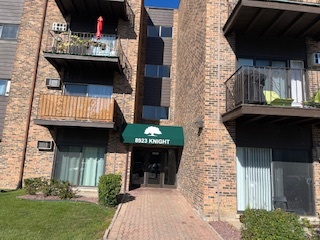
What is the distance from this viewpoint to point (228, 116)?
26.3 feet

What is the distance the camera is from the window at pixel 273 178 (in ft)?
27.4

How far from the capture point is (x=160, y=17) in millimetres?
17250

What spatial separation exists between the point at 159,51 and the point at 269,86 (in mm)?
9835

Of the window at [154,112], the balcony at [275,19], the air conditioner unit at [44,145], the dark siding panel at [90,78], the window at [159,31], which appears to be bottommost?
the air conditioner unit at [44,145]

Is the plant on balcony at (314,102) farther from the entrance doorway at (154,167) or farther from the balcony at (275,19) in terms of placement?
the entrance doorway at (154,167)

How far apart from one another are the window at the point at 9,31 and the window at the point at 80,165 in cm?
728

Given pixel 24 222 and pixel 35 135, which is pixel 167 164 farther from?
pixel 24 222

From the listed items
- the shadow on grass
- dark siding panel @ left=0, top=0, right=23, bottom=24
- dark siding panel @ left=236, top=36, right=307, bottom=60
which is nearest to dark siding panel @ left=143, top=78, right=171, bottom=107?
the shadow on grass

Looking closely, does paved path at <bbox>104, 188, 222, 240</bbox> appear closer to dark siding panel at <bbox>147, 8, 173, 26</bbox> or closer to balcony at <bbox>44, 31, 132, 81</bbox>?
balcony at <bbox>44, 31, 132, 81</bbox>

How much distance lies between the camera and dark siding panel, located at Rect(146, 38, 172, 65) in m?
16.4

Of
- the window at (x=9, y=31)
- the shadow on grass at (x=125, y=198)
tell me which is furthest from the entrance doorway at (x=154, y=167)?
the window at (x=9, y=31)

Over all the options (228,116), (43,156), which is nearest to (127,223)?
(228,116)

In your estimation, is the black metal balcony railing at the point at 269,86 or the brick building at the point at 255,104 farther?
the brick building at the point at 255,104

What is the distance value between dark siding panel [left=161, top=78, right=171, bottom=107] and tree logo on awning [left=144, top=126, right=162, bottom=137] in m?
3.52
